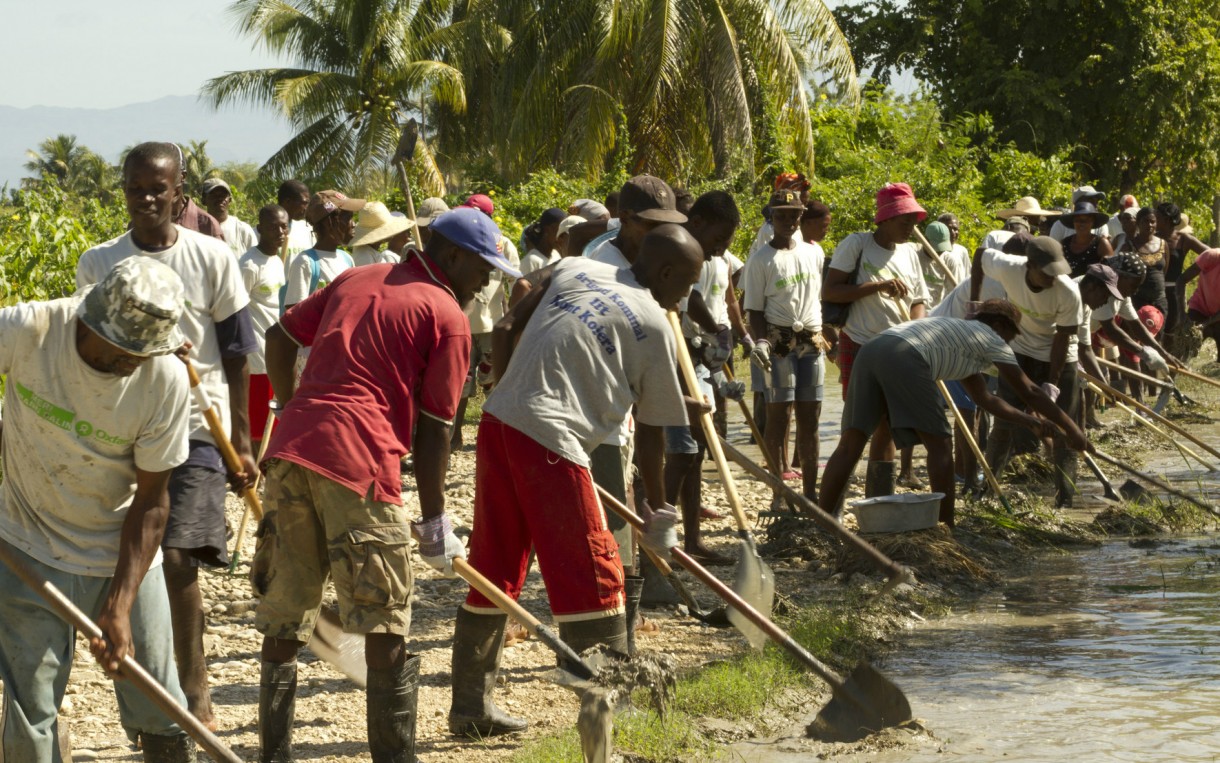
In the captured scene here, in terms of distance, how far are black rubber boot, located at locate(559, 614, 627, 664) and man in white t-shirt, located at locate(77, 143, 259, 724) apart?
3.90 ft

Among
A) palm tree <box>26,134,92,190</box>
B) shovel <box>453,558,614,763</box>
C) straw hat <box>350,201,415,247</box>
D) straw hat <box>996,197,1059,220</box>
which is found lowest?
shovel <box>453,558,614,763</box>

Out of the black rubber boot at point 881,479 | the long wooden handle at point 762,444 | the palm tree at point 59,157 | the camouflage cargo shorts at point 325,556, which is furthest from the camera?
the palm tree at point 59,157

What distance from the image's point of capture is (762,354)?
8.78 metres

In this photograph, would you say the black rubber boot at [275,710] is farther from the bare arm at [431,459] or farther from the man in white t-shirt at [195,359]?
the bare arm at [431,459]

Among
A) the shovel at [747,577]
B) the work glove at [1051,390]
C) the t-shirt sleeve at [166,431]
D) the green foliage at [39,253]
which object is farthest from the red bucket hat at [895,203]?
the t-shirt sleeve at [166,431]

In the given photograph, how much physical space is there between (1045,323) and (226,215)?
5658 millimetres

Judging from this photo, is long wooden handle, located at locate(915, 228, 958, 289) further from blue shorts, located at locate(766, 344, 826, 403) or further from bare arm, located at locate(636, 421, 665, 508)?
bare arm, located at locate(636, 421, 665, 508)

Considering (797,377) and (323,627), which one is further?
(797,377)

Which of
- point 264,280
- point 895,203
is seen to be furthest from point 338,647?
point 895,203

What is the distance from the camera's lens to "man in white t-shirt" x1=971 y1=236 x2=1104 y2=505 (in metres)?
8.77

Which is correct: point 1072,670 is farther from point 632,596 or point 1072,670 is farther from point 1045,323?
point 1045,323

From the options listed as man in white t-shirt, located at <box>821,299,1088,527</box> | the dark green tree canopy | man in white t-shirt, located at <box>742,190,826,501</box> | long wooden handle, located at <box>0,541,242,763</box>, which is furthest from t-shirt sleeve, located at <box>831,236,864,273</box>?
the dark green tree canopy

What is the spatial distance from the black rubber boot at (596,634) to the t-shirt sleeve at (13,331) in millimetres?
1929

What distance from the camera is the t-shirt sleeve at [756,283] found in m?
9.07
